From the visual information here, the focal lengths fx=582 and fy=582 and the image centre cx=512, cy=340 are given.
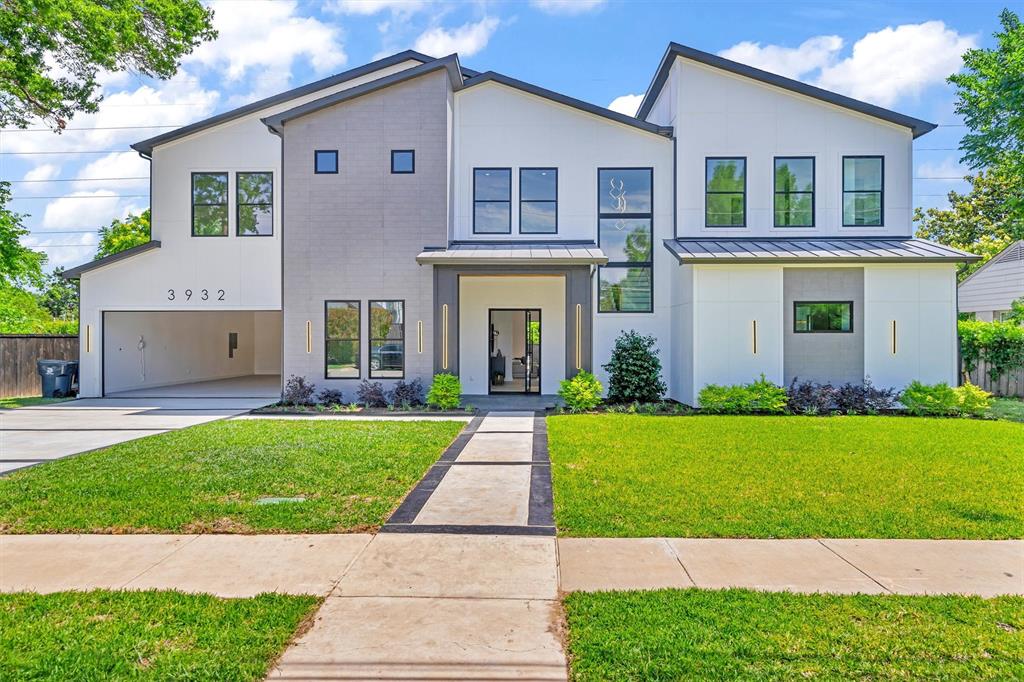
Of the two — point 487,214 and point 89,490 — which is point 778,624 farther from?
point 487,214

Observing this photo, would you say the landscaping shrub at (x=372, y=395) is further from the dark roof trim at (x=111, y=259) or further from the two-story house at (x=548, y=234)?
the dark roof trim at (x=111, y=259)

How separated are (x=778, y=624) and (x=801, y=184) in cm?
1389

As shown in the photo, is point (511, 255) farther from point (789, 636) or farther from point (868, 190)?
point (789, 636)

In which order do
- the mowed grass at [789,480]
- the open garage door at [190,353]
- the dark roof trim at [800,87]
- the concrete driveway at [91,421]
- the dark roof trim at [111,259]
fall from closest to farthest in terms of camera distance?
1. the mowed grass at [789,480]
2. the concrete driveway at [91,421]
3. the dark roof trim at [800,87]
4. the dark roof trim at [111,259]
5. the open garage door at [190,353]

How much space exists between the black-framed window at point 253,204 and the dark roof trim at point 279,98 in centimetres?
161

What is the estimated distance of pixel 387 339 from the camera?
1385cm

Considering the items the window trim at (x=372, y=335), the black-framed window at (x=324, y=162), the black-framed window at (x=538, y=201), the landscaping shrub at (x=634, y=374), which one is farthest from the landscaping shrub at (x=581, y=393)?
the black-framed window at (x=324, y=162)

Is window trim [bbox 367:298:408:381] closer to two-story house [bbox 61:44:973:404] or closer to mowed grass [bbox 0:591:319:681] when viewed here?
two-story house [bbox 61:44:973:404]

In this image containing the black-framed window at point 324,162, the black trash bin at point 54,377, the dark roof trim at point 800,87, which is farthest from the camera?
the black trash bin at point 54,377

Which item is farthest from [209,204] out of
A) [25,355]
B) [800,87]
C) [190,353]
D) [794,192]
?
[800,87]

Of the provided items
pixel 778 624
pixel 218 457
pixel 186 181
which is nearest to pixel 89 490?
pixel 218 457

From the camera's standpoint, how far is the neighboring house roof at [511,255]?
13016mm

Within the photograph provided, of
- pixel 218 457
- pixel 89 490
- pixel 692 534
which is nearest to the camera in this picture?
pixel 692 534

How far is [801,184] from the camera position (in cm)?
1466
